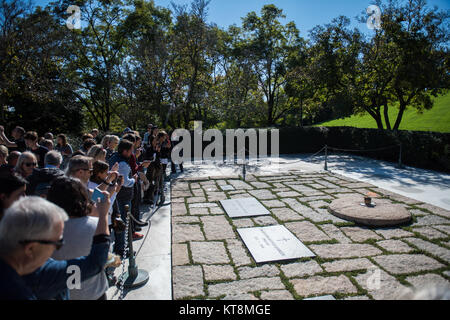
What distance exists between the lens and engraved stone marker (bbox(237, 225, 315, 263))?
438 cm

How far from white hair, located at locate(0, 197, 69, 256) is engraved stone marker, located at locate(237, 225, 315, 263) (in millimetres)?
3285

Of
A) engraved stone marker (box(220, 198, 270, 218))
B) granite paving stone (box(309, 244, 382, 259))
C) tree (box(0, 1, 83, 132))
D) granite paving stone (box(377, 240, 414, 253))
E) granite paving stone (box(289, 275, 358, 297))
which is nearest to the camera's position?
granite paving stone (box(289, 275, 358, 297))

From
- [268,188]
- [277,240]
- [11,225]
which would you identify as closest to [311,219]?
[277,240]

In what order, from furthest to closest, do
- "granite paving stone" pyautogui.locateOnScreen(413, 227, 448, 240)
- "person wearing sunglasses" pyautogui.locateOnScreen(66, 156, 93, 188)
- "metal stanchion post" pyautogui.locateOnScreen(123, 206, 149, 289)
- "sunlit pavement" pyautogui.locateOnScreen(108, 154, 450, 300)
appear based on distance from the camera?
"granite paving stone" pyautogui.locateOnScreen(413, 227, 448, 240) < "sunlit pavement" pyautogui.locateOnScreen(108, 154, 450, 300) < "metal stanchion post" pyautogui.locateOnScreen(123, 206, 149, 289) < "person wearing sunglasses" pyautogui.locateOnScreen(66, 156, 93, 188)

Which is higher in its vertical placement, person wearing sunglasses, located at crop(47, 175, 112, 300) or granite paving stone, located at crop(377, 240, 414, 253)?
person wearing sunglasses, located at crop(47, 175, 112, 300)

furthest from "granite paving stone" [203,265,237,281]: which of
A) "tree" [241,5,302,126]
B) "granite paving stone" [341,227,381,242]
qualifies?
"tree" [241,5,302,126]

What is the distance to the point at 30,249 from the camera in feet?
4.80

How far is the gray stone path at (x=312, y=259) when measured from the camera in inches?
140

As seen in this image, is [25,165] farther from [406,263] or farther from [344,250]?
[406,263]

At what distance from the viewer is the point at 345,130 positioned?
17.1 m

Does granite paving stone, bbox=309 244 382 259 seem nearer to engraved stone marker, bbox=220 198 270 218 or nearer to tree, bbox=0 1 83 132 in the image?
engraved stone marker, bbox=220 198 270 218

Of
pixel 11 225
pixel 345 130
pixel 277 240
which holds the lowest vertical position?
pixel 277 240

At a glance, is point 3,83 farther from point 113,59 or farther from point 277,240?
point 277,240

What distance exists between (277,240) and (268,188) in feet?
12.6
